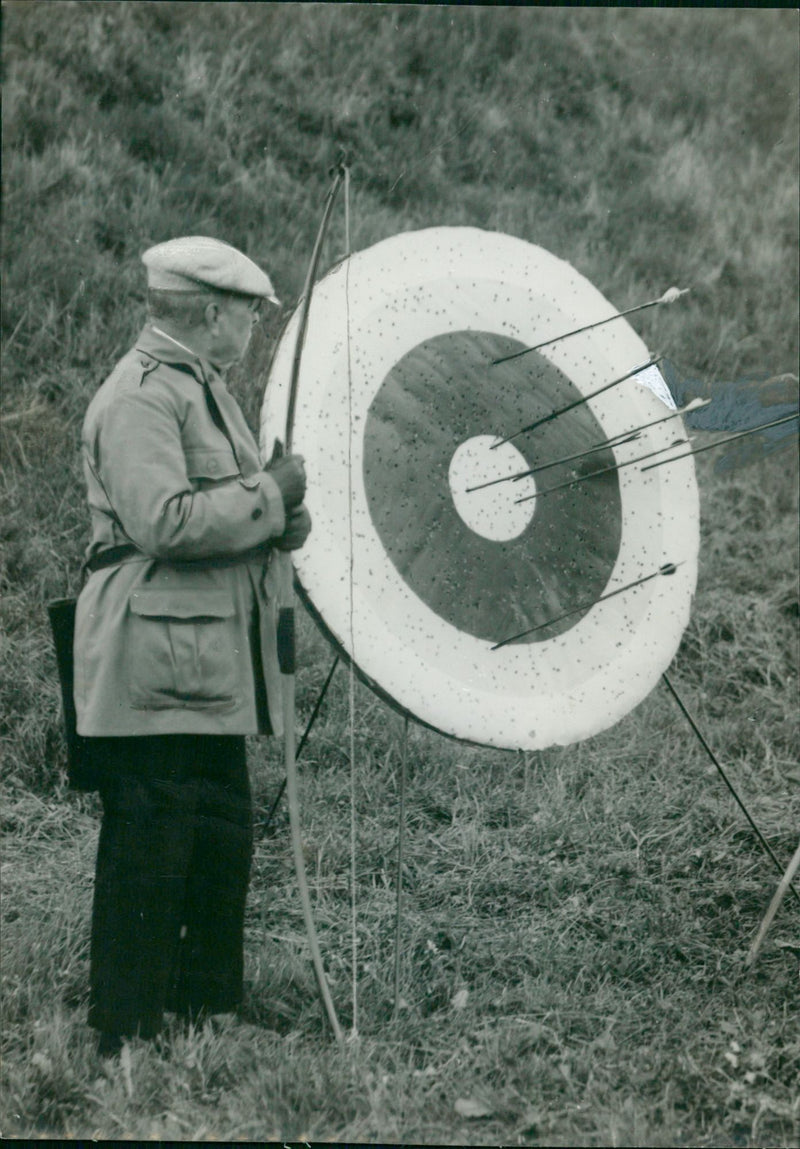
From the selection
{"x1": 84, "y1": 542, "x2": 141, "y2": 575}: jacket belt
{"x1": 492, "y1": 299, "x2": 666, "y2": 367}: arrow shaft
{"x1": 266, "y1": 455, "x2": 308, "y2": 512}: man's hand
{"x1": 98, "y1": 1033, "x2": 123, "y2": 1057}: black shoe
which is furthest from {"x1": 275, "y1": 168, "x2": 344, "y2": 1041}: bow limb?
{"x1": 492, "y1": 299, "x2": 666, "y2": 367}: arrow shaft

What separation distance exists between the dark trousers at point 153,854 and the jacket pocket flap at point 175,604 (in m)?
0.24

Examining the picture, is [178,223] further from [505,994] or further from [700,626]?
[505,994]

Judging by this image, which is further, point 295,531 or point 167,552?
point 295,531

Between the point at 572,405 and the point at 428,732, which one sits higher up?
the point at 572,405

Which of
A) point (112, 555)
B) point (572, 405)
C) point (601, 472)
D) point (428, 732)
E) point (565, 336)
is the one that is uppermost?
point (565, 336)

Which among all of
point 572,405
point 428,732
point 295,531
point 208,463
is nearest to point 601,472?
point 572,405

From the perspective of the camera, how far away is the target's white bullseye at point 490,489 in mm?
2514

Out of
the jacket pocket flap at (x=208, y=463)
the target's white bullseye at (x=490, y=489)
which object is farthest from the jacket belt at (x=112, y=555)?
the target's white bullseye at (x=490, y=489)

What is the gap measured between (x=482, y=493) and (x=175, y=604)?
0.72 metres

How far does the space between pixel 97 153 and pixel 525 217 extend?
5.78 feet

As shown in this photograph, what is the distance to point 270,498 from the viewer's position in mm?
2139

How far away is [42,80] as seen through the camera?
453 cm

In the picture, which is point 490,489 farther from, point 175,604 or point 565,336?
point 175,604

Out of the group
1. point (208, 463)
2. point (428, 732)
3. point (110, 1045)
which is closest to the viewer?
point (208, 463)
